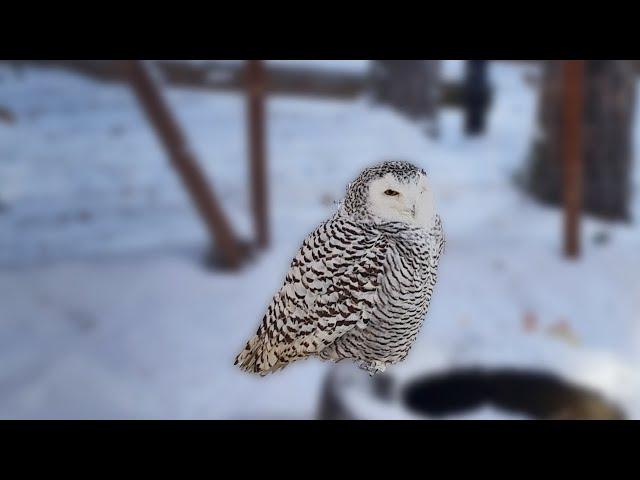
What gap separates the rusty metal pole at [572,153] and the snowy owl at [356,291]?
2.53 feet

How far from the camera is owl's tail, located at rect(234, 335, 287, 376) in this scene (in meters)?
0.33

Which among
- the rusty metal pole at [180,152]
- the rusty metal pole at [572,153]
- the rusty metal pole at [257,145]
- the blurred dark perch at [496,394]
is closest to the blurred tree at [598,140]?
the rusty metal pole at [572,153]

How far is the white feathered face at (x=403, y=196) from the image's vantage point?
0.27 meters

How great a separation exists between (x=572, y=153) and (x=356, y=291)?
3.21ft

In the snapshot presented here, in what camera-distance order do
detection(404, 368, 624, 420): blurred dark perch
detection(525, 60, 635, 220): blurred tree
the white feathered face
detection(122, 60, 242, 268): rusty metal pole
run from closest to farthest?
the white feathered face
detection(404, 368, 624, 420): blurred dark perch
detection(122, 60, 242, 268): rusty metal pole
detection(525, 60, 635, 220): blurred tree

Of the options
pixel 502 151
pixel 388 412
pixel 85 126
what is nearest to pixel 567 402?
pixel 388 412

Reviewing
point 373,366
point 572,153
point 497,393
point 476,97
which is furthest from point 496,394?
point 476,97

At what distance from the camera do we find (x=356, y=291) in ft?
1.07

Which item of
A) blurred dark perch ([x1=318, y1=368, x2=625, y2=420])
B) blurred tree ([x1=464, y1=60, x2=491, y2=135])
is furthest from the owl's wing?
blurred tree ([x1=464, y1=60, x2=491, y2=135])

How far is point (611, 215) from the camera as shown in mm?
3039

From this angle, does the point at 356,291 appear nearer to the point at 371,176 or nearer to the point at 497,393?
the point at 371,176

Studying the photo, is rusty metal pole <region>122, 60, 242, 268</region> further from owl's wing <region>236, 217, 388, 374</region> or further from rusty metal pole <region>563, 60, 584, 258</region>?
owl's wing <region>236, 217, 388, 374</region>

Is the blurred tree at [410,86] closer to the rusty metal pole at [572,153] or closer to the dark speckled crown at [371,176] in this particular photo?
the rusty metal pole at [572,153]
